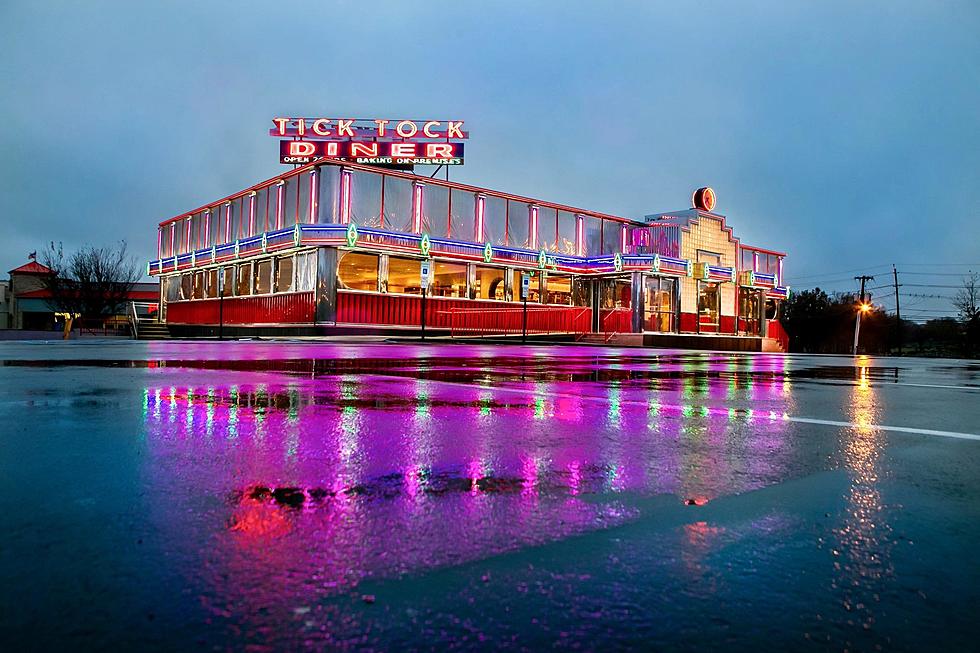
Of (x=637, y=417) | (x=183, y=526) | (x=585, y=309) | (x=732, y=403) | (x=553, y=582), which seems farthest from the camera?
(x=585, y=309)

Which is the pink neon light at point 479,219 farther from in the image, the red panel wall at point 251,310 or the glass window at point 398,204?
the red panel wall at point 251,310

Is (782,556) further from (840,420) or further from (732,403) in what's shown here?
(732,403)

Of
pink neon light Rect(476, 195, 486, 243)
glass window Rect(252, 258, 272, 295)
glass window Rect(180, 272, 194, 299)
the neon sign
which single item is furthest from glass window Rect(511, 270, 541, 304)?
glass window Rect(180, 272, 194, 299)

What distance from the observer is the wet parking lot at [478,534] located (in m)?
1.19

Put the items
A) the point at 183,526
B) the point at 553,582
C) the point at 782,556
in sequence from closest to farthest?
1. the point at 553,582
2. the point at 782,556
3. the point at 183,526

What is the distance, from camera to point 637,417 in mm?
4148

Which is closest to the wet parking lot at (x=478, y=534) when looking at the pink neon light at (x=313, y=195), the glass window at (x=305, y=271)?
the glass window at (x=305, y=271)

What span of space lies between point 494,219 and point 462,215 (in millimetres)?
2161

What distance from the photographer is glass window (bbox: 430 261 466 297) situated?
33156 mm

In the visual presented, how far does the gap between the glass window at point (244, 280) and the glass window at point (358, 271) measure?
25.1 ft

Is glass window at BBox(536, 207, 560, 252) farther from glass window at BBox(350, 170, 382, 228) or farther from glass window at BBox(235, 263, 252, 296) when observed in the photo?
glass window at BBox(235, 263, 252, 296)

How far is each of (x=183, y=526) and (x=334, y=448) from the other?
1.17 metres

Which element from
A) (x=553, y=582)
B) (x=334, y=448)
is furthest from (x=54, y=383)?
(x=553, y=582)

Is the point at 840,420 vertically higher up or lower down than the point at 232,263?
lower down
